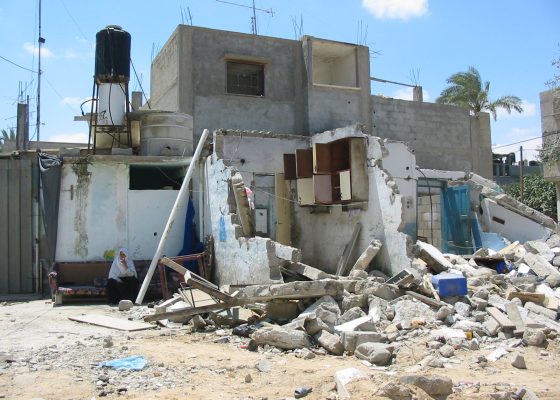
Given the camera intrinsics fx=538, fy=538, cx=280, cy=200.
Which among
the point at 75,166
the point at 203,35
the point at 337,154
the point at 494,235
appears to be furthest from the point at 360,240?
the point at 203,35

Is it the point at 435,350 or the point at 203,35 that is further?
the point at 203,35

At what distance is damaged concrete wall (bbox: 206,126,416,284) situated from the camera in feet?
33.3

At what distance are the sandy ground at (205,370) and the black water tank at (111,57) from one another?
829 cm

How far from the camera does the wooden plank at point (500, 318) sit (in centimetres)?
729

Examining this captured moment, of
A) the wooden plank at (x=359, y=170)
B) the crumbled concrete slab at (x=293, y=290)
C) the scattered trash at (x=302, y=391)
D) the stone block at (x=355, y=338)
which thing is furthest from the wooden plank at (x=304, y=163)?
the scattered trash at (x=302, y=391)

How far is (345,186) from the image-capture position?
1152cm

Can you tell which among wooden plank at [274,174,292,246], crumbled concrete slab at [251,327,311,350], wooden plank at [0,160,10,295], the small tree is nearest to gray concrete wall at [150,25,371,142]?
wooden plank at [274,174,292,246]

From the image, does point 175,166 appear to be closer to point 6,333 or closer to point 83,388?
point 6,333

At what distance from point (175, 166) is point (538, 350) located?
9.66m

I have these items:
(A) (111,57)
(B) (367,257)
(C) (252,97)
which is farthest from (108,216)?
(C) (252,97)

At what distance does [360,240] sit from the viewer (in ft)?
38.3

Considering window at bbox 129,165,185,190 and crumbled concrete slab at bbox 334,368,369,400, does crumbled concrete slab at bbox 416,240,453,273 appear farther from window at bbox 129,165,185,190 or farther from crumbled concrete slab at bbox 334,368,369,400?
window at bbox 129,165,185,190

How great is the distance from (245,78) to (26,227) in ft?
28.0

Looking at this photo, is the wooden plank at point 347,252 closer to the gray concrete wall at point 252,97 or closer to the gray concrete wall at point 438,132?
the gray concrete wall at point 252,97
